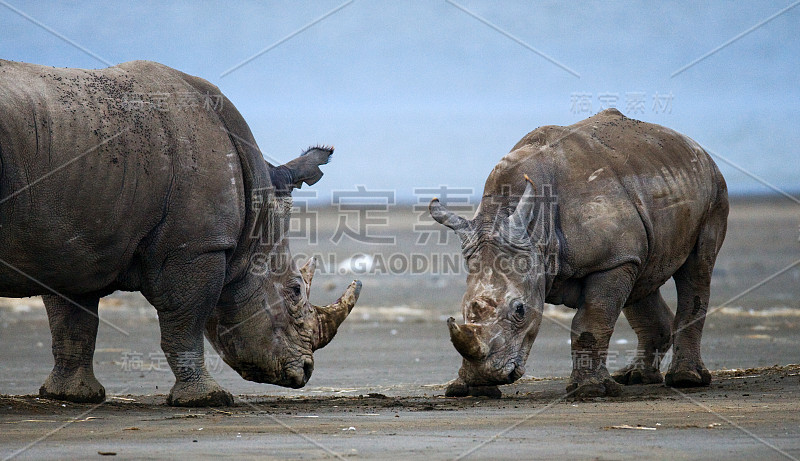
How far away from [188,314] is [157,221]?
85cm

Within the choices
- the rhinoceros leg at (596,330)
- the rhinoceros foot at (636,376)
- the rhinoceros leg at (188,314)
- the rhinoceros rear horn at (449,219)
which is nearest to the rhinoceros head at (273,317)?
the rhinoceros leg at (188,314)

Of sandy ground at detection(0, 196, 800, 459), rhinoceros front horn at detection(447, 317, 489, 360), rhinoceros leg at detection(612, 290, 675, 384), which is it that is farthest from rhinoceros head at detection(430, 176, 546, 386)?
rhinoceros leg at detection(612, 290, 675, 384)

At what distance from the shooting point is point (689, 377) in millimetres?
10391

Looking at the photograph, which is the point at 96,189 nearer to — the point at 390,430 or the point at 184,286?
the point at 184,286

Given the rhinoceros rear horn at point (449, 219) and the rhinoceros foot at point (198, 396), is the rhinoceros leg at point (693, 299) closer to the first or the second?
the rhinoceros rear horn at point (449, 219)

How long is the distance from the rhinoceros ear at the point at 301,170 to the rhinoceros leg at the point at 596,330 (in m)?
2.76

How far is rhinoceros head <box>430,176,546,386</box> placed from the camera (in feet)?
28.6

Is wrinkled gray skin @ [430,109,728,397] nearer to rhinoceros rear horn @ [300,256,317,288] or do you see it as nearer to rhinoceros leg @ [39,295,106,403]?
rhinoceros rear horn @ [300,256,317,288]

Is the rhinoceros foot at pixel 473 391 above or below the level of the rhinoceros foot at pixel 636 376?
below

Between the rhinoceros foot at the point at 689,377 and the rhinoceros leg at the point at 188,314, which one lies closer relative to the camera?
the rhinoceros leg at the point at 188,314

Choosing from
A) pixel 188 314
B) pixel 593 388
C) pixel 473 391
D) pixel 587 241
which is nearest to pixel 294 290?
pixel 188 314

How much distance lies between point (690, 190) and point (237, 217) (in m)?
4.54

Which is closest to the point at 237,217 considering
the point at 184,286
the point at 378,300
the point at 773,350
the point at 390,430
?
the point at 184,286

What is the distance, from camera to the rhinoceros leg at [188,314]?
8.66 m
